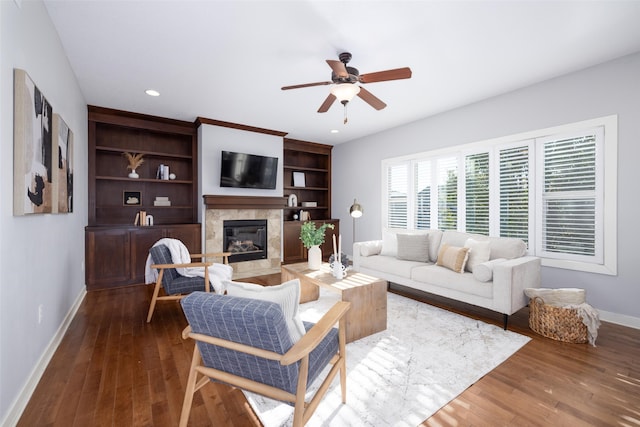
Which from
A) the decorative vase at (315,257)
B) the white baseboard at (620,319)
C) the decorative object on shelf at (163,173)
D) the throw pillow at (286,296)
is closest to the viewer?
the throw pillow at (286,296)

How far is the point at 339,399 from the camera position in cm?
175

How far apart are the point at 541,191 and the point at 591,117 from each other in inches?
34.7

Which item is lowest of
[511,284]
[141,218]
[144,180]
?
[511,284]

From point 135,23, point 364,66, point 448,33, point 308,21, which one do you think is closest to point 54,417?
point 135,23

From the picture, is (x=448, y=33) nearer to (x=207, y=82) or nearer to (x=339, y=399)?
(x=207, y=82)

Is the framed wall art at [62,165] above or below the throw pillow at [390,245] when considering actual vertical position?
above

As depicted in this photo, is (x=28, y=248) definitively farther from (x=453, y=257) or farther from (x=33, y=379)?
(x=453, y=257)

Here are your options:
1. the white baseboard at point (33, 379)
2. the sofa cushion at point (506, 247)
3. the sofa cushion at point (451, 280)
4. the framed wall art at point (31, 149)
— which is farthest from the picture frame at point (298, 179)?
the framed wall art at point (31, 149)

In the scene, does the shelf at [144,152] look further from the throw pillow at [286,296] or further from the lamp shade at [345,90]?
the throw pillow at [286,296]

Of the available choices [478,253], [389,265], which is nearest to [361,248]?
[389,265]

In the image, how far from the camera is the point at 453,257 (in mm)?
3301

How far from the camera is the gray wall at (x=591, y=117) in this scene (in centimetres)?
280

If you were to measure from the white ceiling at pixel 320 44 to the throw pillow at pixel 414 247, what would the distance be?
6.14ft

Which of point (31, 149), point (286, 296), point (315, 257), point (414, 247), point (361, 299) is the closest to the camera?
point (286, 296)
